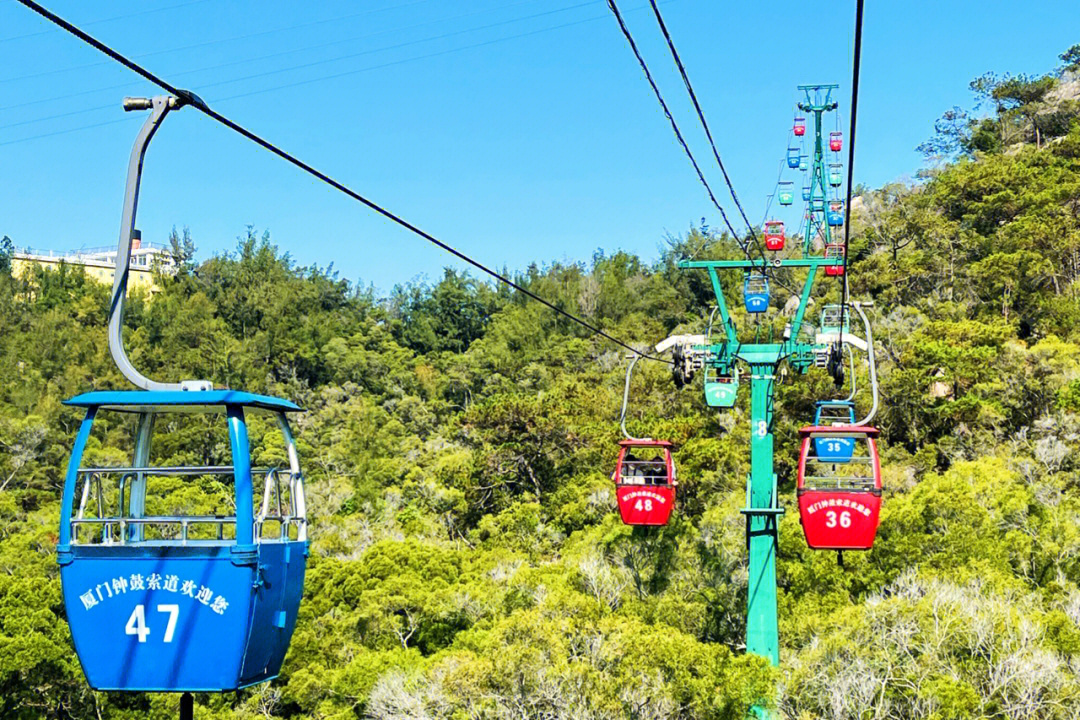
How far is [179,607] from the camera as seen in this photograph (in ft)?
20.8

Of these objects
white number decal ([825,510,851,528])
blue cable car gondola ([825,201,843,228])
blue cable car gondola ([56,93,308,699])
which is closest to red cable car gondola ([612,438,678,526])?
white number decal ([825,510,851,528])

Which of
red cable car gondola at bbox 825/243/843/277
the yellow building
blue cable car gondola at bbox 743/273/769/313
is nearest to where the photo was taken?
blue cable car gondola at bbox 743/273/769/313

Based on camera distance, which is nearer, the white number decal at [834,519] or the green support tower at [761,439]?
the white number decal at [834,519]

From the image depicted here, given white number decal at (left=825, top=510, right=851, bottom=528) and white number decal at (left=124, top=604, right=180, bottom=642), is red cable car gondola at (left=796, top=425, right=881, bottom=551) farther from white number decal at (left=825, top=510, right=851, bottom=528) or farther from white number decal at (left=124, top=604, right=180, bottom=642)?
white number decal at (left=124, top=604, right=180, bottom=642)

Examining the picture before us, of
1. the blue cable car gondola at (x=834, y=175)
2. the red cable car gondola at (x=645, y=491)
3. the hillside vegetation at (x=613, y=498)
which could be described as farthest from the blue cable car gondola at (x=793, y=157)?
the red cable car gondola at (x=645, y=491)

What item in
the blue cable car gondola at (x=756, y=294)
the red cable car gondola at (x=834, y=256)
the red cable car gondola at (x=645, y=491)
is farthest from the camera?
the red cable car gondola at (x=834, y=256)

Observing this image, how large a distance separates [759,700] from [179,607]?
1027cm

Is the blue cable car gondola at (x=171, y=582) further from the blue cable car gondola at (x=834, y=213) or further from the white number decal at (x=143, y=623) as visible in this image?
the blue cable car gondola at (x=834, y=213)

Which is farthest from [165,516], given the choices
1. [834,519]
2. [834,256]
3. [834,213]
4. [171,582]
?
[834,213]

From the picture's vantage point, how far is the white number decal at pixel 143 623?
20.8 feet

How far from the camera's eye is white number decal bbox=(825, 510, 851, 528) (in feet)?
45.9

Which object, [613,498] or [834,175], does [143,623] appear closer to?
[834,175]

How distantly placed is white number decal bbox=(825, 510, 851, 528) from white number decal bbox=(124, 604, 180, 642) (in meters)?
9.32

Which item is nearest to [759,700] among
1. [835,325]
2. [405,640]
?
[835,325]
